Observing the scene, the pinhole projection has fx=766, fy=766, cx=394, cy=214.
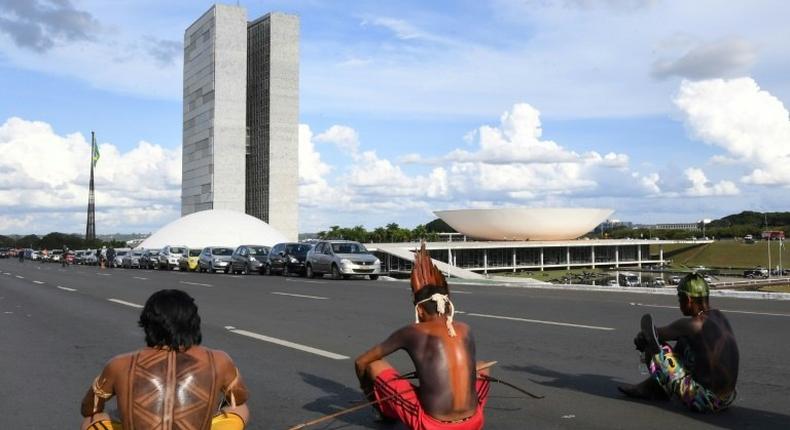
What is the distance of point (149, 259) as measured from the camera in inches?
2185

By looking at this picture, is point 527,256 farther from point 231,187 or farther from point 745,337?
point 745,337

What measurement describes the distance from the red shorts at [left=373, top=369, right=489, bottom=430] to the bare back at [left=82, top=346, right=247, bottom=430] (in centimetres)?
166

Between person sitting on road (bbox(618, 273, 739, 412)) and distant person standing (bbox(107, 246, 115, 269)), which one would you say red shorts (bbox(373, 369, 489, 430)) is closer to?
person sitting on road (bbox(618, 273, 739, 412))

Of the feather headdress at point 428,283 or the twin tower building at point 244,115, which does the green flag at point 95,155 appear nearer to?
the twin tower building at point 244,115

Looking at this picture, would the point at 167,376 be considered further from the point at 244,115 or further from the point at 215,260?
the point at 244,115

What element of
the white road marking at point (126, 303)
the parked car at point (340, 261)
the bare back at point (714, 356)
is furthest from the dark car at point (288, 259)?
the bare back at point (714, 356)

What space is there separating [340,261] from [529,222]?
73395 millimetres

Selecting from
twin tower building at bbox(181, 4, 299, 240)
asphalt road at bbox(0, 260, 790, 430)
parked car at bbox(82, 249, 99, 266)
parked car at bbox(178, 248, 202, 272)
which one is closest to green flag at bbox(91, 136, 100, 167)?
twin tower building at bbox(181, 4, 299, 240)

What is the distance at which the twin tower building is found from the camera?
381ft

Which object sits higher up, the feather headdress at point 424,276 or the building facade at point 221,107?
the building facade at point 221,107

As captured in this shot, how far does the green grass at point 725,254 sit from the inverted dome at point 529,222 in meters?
13.8

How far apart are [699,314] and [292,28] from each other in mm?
118878

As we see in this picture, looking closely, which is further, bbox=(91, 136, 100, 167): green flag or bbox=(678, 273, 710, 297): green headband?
bbox=(91, 136, 100, 167): green flag

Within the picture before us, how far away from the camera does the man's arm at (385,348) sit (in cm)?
510
